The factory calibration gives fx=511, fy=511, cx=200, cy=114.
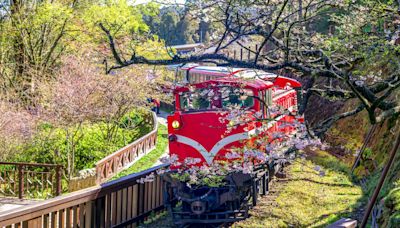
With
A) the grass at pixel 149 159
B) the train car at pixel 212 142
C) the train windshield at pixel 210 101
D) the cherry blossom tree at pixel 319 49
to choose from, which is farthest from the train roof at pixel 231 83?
the grass at pixel 149 159

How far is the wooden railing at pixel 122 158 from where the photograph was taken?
15.1m

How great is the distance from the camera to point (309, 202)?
11.3m

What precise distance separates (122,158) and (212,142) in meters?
7.88

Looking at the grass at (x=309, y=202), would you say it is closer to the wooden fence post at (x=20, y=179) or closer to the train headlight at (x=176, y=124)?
the train headlight at (x=176, y=124)

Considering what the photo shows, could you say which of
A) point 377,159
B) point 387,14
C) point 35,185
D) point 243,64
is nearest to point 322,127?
point 243,64

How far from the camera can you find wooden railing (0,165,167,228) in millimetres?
7195

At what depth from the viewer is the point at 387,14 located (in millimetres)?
6199

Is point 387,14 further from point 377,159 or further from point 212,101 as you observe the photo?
point 377,159

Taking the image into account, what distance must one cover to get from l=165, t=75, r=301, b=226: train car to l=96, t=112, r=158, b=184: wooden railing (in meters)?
4.54

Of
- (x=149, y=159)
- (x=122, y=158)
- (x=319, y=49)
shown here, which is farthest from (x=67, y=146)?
(x=319, y=49)

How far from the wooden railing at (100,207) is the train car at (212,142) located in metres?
0.46

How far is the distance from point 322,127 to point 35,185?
1179 centimetres

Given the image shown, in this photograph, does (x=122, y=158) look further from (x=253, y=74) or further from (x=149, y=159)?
(x=253, y=74)

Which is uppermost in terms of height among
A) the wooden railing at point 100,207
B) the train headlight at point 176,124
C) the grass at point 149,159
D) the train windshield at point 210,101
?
the train windshield at point 210,101
